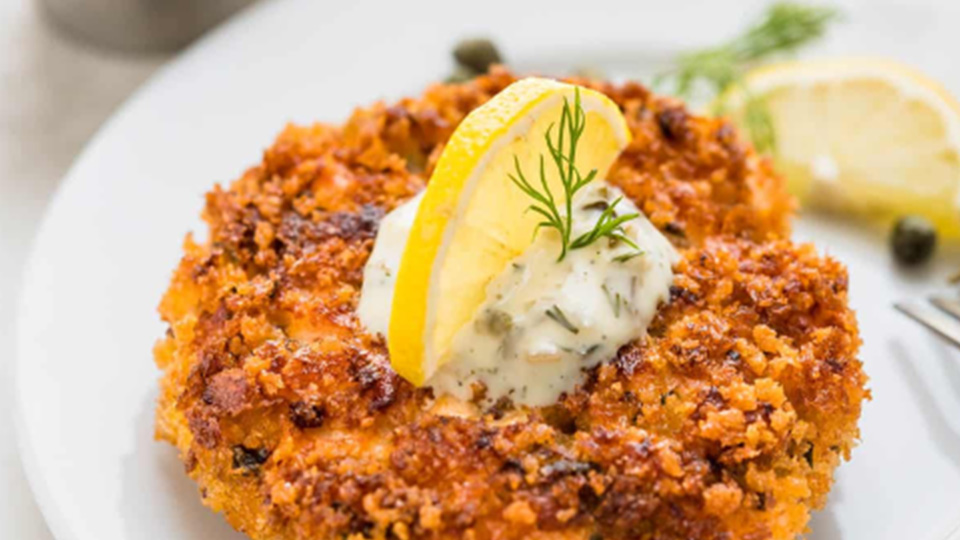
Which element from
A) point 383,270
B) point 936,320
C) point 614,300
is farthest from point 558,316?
point 936,320

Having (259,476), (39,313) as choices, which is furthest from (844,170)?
(39,313)

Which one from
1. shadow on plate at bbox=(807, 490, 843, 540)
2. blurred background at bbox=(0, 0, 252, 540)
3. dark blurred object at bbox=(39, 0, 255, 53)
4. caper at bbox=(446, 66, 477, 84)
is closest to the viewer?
shadow on plate at bbox=(807, 490, 843, 540)

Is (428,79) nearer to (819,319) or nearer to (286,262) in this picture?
(286,262)

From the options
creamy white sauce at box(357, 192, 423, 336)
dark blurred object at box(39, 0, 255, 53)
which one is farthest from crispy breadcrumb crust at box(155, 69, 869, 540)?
dark blurred object at box(39, 0, 255, 53)

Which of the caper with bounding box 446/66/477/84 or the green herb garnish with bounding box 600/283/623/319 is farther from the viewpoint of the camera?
the caper with bounding box 446/66/477/84

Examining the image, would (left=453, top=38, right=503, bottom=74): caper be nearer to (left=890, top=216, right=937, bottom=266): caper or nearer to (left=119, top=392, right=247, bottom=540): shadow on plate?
(left=890, top=216, right=937, bottom=266): caper

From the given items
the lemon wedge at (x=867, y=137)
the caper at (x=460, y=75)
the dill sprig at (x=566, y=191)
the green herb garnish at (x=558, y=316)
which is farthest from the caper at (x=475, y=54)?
the green herb garnish at (x=558, y=316)

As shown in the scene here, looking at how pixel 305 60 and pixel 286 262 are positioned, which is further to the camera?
pixel 305 60
